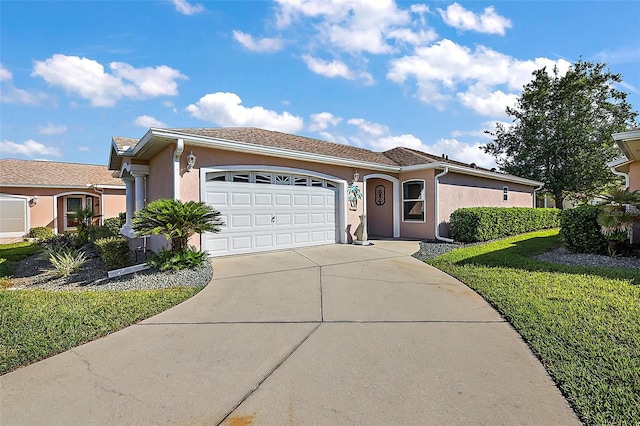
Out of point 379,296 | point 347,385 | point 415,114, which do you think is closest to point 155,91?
point 415,114

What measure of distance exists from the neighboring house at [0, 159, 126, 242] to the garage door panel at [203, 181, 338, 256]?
12027mm

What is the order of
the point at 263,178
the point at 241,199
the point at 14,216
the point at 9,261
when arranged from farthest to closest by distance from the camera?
the point at 14,216 → the point at 9,261 → the point at 263,178 → the point at 241,199

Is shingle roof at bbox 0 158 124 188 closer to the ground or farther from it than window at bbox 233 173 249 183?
farther from it

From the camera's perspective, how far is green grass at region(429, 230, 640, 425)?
237 centimetres

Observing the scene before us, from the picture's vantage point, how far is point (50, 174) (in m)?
16.9

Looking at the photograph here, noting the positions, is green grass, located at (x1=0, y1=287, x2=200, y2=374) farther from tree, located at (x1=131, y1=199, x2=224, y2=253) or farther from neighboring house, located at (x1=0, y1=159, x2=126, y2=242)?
neighboring house, located at (x1=0, y1=159, x2=126, y2=242)

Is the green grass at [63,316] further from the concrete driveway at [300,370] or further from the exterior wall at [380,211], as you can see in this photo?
the exterior wall at [380,211]

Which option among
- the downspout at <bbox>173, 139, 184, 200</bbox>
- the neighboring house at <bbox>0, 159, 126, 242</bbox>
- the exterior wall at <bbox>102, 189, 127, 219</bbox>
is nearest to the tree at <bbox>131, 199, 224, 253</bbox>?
the downspout at <bbox>173, 139, 184, 200</bbox>

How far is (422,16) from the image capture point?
805 centimetres

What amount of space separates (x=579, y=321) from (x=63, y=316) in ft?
21.8

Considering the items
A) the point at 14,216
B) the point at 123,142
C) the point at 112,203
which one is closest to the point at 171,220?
the point at 123,142

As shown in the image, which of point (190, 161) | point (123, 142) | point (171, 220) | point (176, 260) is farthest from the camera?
point (123, 142)

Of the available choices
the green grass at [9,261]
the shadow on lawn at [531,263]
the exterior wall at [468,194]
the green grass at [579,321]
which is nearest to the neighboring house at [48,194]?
the green grass at [9,261]

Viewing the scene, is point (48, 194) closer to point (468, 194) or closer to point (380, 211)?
point (380, 211)
